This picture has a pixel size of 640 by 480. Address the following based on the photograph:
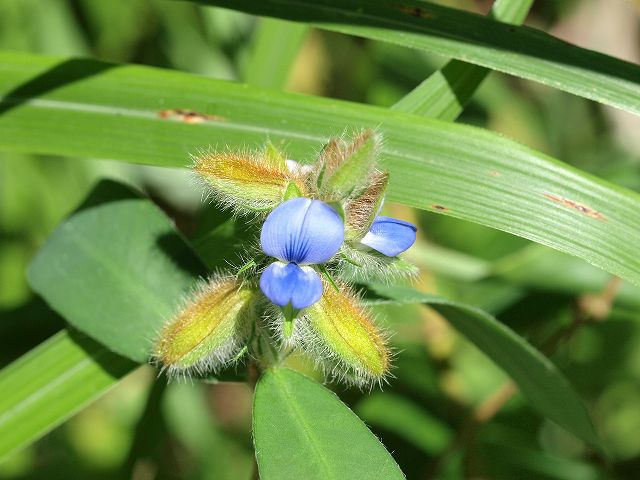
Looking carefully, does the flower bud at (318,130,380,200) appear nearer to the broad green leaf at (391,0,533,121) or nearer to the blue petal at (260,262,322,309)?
the blue petal at (260,262,322,309)

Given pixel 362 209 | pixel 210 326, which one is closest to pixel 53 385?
pixel 210 326

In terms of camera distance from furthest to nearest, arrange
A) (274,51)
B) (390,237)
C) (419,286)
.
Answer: (419,286), (274,51), (390,237)

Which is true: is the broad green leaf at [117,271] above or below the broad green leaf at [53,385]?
above

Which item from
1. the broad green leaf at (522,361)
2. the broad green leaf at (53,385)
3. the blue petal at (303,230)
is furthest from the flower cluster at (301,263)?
the broad green leaf at (53,385)

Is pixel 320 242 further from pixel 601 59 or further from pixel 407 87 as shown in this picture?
pixel 407 87

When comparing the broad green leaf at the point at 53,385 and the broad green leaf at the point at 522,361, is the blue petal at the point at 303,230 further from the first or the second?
the broad green leaf at the point at 53,385

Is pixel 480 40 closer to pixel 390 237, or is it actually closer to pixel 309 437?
pixel 390 237
